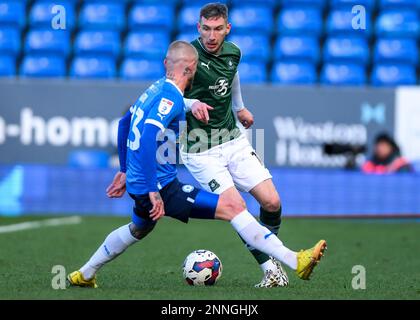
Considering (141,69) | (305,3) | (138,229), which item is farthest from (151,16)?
(138,229)

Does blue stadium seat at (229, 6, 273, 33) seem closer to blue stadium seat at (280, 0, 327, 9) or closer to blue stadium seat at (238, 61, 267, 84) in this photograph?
blue stadium seat at (280, 0, 327, 9)

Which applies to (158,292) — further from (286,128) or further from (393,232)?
(286,128)

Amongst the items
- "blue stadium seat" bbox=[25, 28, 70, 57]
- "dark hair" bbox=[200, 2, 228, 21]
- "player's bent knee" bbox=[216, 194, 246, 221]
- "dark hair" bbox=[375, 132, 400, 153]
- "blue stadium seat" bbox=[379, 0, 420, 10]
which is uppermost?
"dark hair" bbox=[200, 2, 228, 21]

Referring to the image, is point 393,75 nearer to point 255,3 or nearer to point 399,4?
point 399,4

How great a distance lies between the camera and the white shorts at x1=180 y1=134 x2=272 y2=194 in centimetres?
721

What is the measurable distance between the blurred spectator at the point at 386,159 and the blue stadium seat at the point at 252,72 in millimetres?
1908

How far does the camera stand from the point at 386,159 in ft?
45.2

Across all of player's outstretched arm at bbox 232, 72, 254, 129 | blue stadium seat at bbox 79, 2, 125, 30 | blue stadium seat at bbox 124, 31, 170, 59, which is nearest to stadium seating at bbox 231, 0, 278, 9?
blue stadium seat at bbox 124, 31, 170, 59

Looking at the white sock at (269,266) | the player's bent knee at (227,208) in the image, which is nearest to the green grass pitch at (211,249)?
the white sock at (269,266)

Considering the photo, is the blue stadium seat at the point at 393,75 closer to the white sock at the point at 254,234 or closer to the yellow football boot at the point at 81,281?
the white sock at the point at 254,234

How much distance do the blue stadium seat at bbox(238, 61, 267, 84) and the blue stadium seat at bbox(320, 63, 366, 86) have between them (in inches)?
37.0

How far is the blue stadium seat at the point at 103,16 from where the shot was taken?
Answer: 1502 cm
